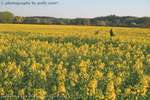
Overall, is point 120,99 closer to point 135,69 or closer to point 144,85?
point 144,85

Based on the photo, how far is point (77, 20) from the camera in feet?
255

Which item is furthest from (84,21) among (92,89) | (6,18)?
(92,89)

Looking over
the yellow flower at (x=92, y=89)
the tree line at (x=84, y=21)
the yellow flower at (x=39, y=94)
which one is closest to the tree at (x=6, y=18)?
the tree line at (x=84, y=21)

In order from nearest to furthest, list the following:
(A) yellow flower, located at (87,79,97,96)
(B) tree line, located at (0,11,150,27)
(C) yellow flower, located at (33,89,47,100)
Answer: (C) yellow flower, located at (33,89,47,100)
(A) yellow flower, located at (87,79,97,96)
(B) tree line, located at (0,11,150,27)

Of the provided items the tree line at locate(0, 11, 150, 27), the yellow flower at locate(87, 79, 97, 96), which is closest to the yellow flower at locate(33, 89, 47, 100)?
the yellow flower at locate(87, 79, 97, 96)

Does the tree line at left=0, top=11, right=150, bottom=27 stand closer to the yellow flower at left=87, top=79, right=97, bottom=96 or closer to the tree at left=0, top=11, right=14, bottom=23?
the tree at left=0, top=11, right=14, bottom=23

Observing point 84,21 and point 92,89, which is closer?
point 92,89

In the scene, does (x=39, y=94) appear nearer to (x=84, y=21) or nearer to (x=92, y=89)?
(x=92, y=89)

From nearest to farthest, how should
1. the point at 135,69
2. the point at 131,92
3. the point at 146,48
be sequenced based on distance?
the point at 131,92 → the point at 135,69 → the point at 146,48

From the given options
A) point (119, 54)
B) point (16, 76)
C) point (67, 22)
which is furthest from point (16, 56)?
point (67, 22)

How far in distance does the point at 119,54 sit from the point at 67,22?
56.3 m

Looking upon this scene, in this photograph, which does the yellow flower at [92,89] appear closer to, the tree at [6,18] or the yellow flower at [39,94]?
the yellow flower at [39,94]

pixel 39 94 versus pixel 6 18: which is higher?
pixel 39 94

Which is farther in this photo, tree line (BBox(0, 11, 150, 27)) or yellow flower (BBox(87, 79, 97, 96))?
tree line (BBox(0, 11, 150, 27))
